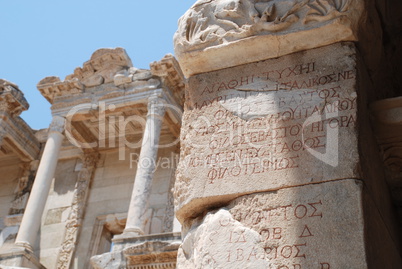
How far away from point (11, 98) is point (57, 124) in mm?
1756

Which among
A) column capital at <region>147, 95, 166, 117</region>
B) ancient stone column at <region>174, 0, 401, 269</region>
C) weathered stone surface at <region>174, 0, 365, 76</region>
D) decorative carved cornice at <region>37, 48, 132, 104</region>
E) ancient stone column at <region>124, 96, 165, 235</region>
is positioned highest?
decorative carved cornice at <region>37, 48, 132, 104</region>

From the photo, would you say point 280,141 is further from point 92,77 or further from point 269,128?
point 92,77

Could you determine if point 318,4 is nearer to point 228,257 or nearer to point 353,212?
point 353,212

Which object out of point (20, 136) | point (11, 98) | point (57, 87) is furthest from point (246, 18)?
point (20, 136)

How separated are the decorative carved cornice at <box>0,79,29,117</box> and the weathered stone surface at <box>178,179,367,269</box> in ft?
52.6

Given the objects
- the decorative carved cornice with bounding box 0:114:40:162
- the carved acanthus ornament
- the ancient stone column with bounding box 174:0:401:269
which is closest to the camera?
the ancient stone column with bounding box 174:0:401:269

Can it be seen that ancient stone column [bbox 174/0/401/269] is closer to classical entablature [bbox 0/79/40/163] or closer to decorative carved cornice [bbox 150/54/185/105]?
decorative carved cornice [bbox 150/54/185/105]

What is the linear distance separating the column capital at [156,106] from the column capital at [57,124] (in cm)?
274

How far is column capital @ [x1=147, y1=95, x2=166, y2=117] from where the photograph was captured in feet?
52.4

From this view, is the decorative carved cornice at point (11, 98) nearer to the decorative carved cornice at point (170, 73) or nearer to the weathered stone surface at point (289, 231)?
the decorative carved cornice at point (170, 73)

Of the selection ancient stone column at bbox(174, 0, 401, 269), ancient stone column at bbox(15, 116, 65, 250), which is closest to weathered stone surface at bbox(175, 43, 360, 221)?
ancient stone column at bbox(174, 0, 401, 269)

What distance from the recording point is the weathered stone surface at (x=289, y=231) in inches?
90.7

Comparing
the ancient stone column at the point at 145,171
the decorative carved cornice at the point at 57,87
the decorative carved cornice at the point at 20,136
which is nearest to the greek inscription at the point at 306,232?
the ancient stone column at the point at 145,171

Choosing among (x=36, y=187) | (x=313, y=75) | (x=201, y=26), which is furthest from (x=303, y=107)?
(x=36, y=187)
